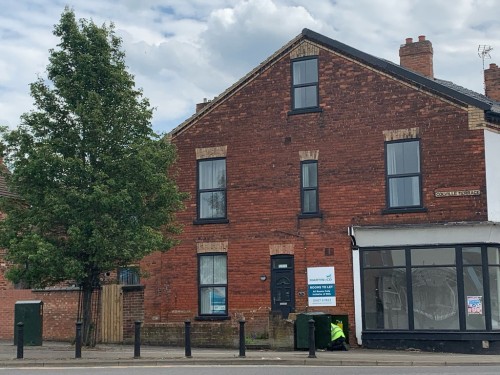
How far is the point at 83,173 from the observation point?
2077cm

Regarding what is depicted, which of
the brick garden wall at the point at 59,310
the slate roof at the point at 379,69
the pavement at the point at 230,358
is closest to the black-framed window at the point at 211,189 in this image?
the slate roof at the point at 379,69

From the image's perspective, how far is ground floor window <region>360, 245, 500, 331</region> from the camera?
Answer: 21750 mm

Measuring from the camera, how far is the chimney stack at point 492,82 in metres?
28.6

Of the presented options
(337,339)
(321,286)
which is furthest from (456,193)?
(337,339)

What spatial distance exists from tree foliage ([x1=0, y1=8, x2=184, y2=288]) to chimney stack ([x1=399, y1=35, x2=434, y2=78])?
31.8 feet

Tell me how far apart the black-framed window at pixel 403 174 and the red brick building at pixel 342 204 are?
0.10ft

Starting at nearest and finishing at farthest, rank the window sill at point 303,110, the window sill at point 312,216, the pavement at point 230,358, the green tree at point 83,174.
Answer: the pavement at point 230,358 < the green tree at point 83,174 < the window sill at point 312,216 < the window sill at point 303,110

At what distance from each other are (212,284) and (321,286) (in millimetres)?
3584

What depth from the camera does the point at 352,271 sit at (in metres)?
23.1

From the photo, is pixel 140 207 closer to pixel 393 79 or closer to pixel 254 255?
pixel 254 255

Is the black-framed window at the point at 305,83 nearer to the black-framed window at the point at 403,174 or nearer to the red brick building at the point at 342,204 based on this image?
the red brick building at the point at 342,204

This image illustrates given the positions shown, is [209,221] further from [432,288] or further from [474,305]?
[474,305]

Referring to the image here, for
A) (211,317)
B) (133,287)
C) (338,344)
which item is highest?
(133,287)

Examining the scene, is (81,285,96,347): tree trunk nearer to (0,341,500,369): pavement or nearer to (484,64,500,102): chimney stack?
(0,341,500,369): pavement
